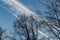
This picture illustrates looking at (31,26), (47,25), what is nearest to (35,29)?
(31,26)

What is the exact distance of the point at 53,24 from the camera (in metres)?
20.6

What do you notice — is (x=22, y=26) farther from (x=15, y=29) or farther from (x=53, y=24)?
(x=53, y=24)

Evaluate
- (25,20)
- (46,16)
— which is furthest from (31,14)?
(46,16)

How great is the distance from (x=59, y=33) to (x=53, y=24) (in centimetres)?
110

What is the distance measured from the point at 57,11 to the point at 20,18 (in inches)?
329

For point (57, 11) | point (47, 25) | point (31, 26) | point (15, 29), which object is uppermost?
point (57, 11)

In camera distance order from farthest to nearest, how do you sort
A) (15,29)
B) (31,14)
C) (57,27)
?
(15,29) < (31,14) < (57,27)

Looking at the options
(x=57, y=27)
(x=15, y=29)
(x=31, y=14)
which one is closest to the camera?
(x=57, y=27)

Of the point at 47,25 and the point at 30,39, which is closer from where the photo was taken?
the point at 47,25

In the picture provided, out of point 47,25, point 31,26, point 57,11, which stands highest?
point 57,11

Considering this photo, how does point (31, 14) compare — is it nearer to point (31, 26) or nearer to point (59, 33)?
point (31, 26)

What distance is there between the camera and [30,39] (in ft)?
88.2

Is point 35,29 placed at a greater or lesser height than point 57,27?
lesser

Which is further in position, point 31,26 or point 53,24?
point 31,26
